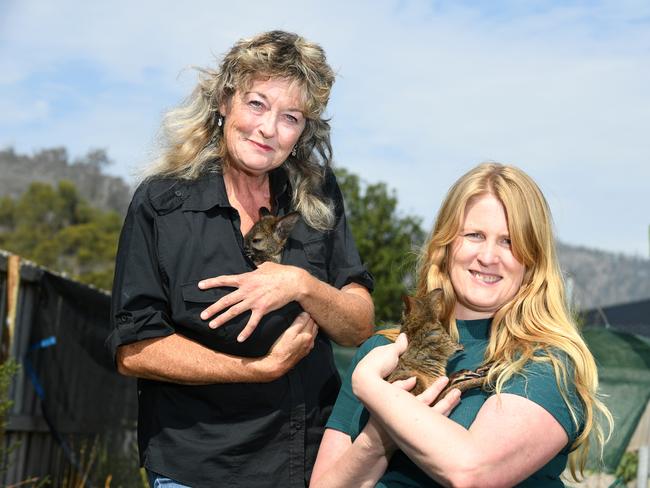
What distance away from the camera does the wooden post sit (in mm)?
7477

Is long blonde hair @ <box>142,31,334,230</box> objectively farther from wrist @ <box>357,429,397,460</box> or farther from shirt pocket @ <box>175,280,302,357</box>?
wrist @ <box>357,429,397,460</box>

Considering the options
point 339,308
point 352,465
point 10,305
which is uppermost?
point 339,308

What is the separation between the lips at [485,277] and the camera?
3350 mm

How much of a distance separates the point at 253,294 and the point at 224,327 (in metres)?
0.17

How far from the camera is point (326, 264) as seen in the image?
3.82 m

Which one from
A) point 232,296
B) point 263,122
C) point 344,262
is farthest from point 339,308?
point 263,122

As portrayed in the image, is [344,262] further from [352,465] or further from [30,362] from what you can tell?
[30,362]

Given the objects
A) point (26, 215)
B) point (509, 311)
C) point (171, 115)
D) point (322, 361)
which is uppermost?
point (171, 115)

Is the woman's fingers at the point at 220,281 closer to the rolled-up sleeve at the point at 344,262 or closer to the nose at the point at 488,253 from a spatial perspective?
the rolled-up sleeve at the point at 344,262

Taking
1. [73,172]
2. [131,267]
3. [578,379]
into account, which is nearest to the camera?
[578,379]

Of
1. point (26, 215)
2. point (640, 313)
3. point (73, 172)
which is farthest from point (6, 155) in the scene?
point (640, 313)

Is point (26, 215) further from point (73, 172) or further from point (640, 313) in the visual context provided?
point (640, 313)

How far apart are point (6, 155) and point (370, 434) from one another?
52330 mm

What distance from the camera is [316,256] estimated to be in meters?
3.74
